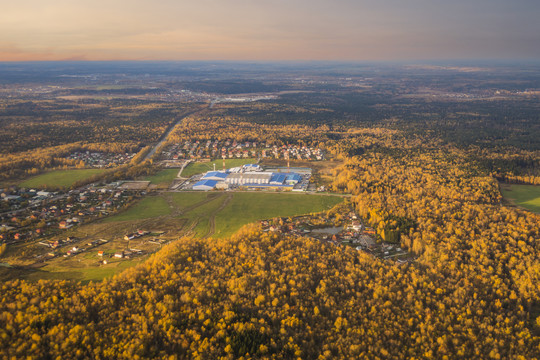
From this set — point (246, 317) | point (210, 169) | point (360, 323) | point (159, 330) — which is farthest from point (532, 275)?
point (210, 169)

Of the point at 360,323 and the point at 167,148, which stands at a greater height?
the point at 167,148

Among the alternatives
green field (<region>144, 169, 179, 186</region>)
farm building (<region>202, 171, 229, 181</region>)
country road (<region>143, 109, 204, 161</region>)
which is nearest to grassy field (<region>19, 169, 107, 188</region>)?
green field (<region>144, 169, 179, 186</region>)

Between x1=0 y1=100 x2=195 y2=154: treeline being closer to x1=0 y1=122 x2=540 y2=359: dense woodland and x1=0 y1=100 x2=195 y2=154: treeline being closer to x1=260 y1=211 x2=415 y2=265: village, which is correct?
x1=260 y1=211 x2=415 y2=265: village

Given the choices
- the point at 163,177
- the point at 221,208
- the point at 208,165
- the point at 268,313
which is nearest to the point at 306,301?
the point at 268,313

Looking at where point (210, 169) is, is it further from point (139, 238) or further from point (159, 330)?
point (159, 330)

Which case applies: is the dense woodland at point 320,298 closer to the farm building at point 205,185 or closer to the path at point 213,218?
the path at point 213,218
